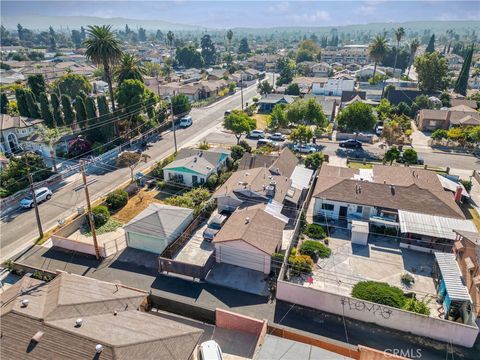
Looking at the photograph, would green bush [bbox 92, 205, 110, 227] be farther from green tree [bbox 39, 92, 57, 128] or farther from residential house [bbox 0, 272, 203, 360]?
green tree [bbox 39, 92, 57, 128]

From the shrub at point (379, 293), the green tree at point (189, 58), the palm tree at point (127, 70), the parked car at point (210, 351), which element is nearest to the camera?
the parked car at point (210, 351)

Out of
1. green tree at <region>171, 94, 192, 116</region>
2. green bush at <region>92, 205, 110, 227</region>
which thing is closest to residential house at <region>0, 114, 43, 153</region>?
green tree at <region>171, 94, 192, 116</region>

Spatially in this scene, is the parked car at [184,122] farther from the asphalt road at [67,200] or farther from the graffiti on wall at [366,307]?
the graffiti on wall at [366,307]

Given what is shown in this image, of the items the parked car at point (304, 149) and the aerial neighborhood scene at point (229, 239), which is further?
the parked car at point (304, 149)

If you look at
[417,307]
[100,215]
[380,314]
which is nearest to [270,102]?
[100,215]

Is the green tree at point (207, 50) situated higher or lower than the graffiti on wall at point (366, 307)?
higher

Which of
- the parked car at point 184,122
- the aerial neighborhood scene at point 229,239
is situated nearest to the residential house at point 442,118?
the aerial neighborhood scene at point 229,239

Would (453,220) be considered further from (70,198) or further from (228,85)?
(228,85)
